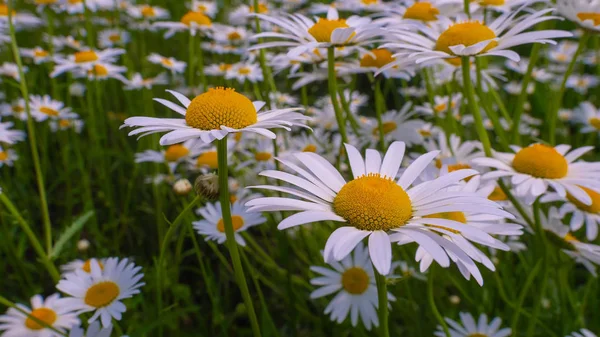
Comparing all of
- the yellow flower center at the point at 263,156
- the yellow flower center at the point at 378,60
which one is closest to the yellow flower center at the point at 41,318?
the yellow flower center at the point at 263,156

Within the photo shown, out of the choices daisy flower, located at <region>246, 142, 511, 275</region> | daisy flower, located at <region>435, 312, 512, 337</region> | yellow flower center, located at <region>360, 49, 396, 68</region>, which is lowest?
daisy flower, located at <region>435, 312, 512, 337</region>

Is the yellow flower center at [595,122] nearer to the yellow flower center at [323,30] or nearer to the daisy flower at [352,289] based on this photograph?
the daisy flower at [352,289]

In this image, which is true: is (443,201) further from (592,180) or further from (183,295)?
(183,295)

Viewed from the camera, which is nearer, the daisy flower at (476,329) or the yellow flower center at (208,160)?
the daisy flower at (476,329)

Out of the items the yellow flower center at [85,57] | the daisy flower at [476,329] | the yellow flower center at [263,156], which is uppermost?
the yellow flower center at [85,57]

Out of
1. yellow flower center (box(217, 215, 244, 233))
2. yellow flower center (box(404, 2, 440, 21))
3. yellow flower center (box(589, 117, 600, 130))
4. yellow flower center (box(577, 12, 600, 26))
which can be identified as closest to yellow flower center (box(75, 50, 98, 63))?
yellow flower center (box(217, 215, 244, 233))

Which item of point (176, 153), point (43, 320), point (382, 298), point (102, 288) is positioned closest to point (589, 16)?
point (382, 298)

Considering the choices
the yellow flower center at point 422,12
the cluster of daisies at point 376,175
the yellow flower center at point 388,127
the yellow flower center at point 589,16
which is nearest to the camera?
the cluster of daisies at point 376,175

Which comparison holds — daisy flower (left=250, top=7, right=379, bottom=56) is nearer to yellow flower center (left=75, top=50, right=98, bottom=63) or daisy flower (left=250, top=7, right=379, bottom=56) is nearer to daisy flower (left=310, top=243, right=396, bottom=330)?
daisy flower (left=310, top=243, right=396, bottom=330)
